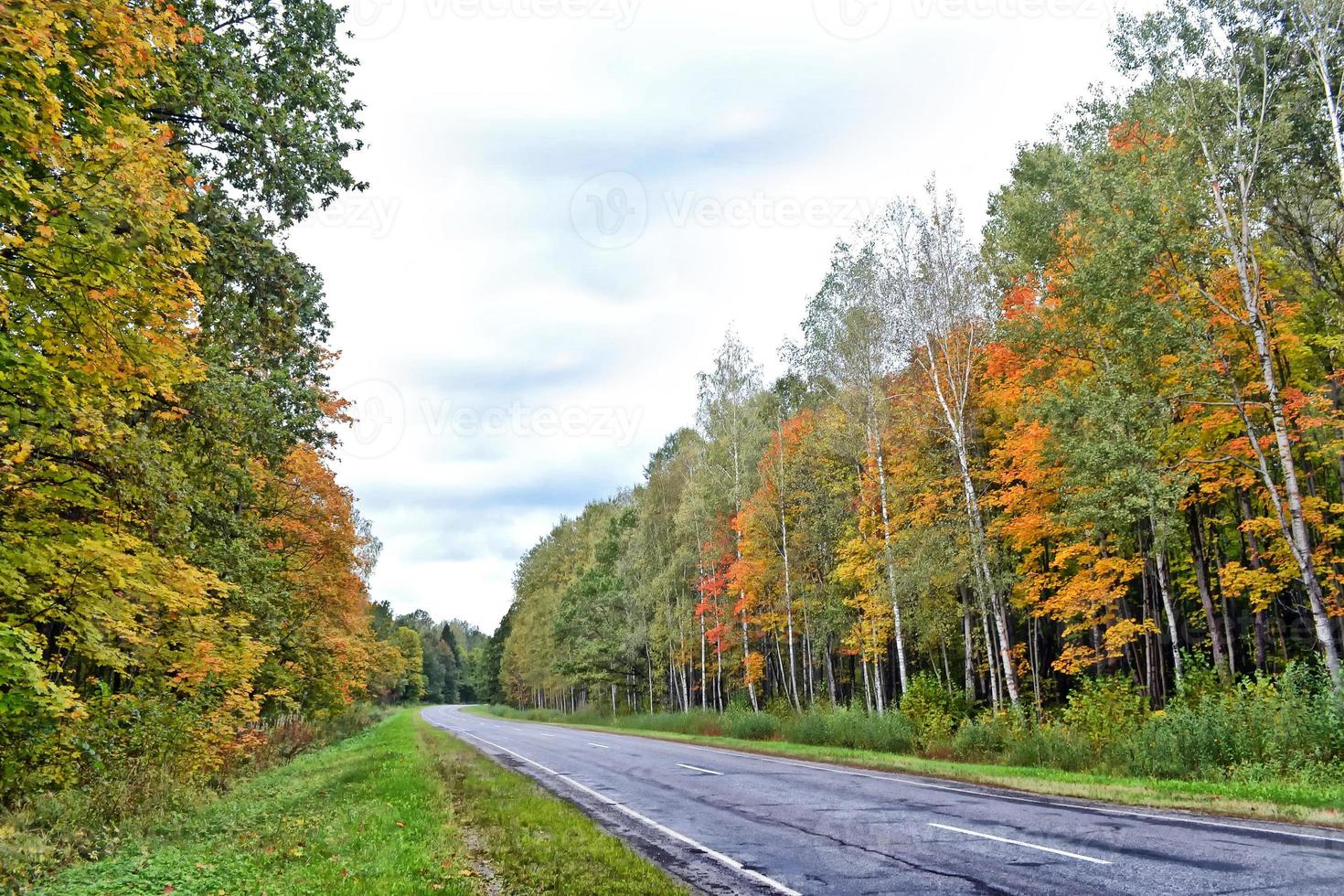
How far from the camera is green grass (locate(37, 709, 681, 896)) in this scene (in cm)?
754

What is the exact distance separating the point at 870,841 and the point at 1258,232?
2096 cm

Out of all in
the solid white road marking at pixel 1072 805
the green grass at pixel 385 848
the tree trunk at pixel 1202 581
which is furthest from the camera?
the tree trunk at pixel 1202 581

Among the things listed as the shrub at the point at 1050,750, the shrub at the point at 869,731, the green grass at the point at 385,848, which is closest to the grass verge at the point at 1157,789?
the shrub at the point at 1050,750

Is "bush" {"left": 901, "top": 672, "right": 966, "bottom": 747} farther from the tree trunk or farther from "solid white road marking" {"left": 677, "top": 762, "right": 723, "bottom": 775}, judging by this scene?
the tree trunk

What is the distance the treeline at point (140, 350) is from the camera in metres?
6.75

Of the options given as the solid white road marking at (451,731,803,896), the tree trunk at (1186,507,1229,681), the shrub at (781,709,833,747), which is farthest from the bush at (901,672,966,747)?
the solid white road marking at (451,731,803,896)

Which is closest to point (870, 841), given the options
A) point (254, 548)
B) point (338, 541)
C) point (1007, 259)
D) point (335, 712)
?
point (254, 548)

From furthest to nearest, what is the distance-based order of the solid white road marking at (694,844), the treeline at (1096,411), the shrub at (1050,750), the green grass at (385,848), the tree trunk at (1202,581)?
the tree trunk at (1202,581) < the treeline at (1096,411) < the shrub at (1050,750) < the green grass at (385,848) < the solid white road marking at (694,844)

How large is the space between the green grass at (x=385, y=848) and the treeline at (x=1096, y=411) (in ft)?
41.3

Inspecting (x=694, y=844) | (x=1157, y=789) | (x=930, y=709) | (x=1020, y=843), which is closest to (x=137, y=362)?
(x=694, y=844)

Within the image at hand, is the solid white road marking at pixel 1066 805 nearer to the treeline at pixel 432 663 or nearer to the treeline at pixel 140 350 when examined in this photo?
the treeline at pixel 140 350

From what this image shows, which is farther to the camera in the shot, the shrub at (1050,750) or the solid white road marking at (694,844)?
the shrub at (1050,750)

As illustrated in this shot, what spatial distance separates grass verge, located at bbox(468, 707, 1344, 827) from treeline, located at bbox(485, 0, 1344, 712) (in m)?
3.14

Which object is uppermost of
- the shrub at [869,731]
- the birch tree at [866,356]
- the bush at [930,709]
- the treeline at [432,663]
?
the birch tree at [866,356]
